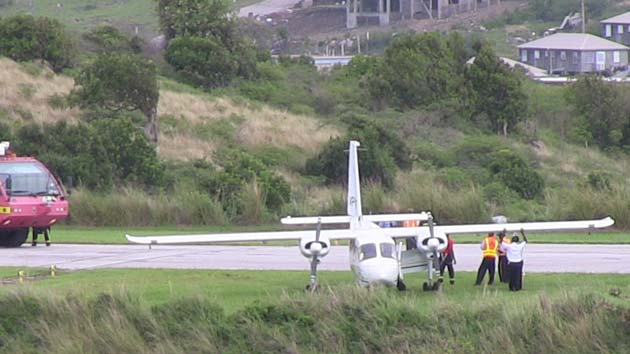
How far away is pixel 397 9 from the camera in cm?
13575

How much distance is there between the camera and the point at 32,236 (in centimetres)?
4084

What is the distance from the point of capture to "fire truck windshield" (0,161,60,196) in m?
38.1

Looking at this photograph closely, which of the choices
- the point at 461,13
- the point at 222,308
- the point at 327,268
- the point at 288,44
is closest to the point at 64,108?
the point at 327,268

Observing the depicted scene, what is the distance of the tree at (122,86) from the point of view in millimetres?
63938

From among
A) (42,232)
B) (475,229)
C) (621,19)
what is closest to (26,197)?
(42,232)

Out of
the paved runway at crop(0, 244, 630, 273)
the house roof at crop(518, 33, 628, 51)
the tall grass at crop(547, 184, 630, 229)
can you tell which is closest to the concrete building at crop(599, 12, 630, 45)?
the house roof at crop(518, 33, 628, 51)

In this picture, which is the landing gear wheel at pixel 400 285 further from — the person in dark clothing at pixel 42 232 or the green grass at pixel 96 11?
the green grass at pixel 96 11

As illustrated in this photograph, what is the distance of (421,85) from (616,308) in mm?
53502

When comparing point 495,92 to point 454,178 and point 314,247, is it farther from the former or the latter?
point 314,247

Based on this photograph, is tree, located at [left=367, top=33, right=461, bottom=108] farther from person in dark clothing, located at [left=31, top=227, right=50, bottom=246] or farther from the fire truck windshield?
the fire truck windshield

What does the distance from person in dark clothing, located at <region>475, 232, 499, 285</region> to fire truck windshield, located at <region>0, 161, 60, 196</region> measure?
14.6 metres

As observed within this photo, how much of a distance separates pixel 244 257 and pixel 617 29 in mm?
87032

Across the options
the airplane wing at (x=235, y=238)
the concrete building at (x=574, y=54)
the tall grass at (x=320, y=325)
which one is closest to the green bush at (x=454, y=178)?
the airplane wing at (x=235, y=238)

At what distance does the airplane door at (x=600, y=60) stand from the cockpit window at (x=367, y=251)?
267ft
